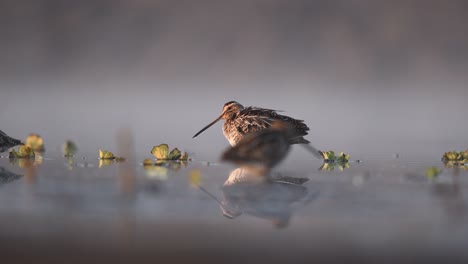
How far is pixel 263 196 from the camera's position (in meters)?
7.50

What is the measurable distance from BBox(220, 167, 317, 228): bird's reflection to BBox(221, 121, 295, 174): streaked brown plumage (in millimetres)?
261

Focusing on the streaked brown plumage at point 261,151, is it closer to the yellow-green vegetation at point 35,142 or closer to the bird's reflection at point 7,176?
the bird's reflection at point 7,176

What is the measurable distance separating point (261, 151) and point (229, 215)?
3.15 meters

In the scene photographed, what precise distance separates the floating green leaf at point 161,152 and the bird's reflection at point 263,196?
2.07 metres

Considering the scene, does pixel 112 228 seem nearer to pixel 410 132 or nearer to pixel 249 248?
pixel 249 248

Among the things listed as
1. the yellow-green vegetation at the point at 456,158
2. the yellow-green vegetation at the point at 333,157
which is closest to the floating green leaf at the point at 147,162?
the yellow-green vegetation at the point at 333,157

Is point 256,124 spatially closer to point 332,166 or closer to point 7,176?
point 332,166

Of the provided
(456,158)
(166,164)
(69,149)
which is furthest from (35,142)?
(456,158)

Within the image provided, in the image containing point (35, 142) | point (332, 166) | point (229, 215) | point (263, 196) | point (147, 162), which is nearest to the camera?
point (229, 215)

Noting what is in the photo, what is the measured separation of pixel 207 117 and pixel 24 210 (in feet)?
46.4

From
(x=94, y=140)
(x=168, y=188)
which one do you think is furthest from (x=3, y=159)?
(x=168, y=188)

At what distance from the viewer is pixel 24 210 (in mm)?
6547

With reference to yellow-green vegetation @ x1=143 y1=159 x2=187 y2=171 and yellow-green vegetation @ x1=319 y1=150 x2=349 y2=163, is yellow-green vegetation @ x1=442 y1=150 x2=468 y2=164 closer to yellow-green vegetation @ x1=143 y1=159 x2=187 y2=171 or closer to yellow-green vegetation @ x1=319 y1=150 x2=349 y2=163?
yellow-green vegetation @ x1=319 y1=150 x2=349 y2=163

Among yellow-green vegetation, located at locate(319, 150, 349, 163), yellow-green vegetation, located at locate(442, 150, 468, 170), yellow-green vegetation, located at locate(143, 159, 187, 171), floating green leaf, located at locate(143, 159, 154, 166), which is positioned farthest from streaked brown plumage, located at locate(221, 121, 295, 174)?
yellow-green vegetation, located at locate(442, 150, 468, 170)
